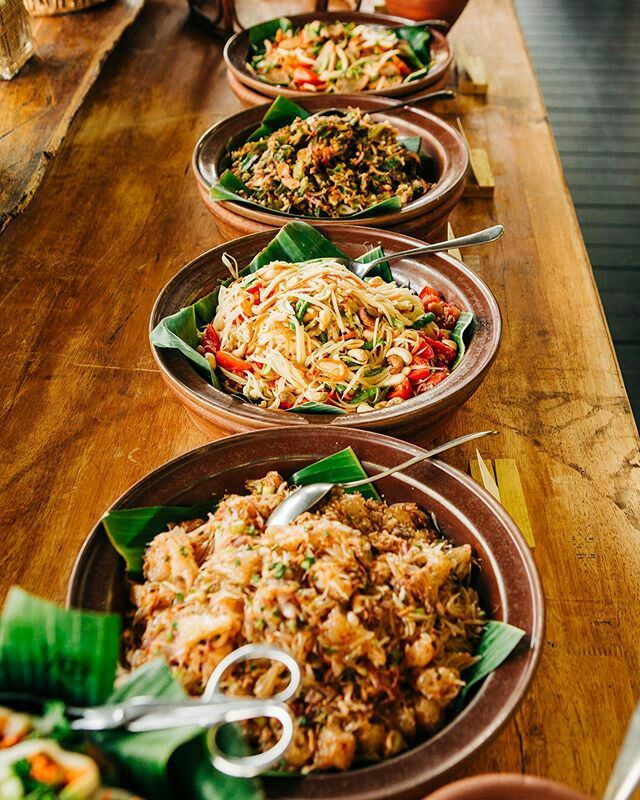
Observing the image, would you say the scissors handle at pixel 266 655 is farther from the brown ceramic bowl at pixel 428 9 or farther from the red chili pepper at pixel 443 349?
the brown ceramic bowl at pixel 428 9

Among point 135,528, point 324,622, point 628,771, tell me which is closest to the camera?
point 628,771

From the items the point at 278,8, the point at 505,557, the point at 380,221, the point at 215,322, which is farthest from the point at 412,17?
the point at 505,557

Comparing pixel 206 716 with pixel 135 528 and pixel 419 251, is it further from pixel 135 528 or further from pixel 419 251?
pixel 419 251

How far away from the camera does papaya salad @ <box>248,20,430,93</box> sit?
311 cm

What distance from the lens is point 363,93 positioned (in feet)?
9.27

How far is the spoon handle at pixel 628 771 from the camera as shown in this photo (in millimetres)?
830

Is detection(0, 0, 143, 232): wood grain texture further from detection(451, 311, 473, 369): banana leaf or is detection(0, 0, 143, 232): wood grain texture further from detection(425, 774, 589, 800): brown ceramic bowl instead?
detection(425, 774, 589, 800): brown ceramic bowl

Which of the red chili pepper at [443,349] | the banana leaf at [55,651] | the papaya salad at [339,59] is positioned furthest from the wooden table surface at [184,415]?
the banana leaf at [55,651]

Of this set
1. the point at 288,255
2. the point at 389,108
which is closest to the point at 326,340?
the point at 288,255

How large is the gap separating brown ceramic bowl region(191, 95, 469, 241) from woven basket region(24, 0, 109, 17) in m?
1.76

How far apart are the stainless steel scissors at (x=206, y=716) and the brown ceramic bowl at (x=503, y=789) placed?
0.68 ft

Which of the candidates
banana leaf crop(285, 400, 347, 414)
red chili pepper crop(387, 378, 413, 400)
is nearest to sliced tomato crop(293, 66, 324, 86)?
red chili pepper crop(387, 378, 413, 400)

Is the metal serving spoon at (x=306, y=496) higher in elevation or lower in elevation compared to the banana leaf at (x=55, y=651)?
lower

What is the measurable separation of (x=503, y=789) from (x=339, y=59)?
2.93 meters
